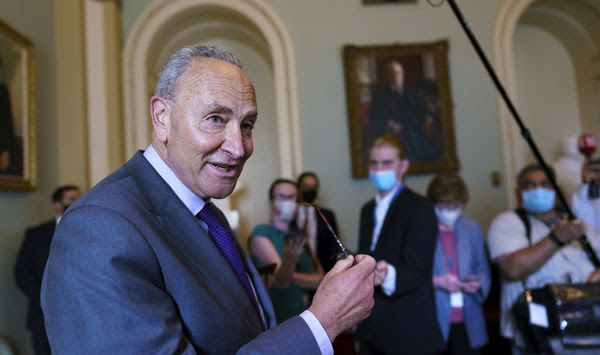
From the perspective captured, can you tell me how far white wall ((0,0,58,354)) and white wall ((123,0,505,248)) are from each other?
1738 mm

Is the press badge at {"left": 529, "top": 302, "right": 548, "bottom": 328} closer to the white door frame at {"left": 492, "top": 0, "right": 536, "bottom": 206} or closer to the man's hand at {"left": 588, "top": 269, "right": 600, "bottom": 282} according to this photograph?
the man's hand at {"left": 588, "top": 269, "right": 600, "bottom": 282}

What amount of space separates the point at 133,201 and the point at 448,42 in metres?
6.31

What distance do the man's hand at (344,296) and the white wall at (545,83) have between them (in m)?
7.74

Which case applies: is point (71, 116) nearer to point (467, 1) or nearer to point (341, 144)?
point (341, 144)

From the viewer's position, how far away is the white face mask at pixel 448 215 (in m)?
3.43

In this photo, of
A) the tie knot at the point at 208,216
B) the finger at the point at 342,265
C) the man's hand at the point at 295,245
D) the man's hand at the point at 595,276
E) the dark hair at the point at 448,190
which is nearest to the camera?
the finger at the point at 342,265

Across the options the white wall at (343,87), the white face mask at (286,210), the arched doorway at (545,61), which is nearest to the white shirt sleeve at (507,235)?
the white face mask at (286,210)

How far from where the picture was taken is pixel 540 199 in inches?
125

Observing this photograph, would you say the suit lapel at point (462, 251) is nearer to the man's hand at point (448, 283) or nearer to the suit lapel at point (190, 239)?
the man's hand at point (448, 283)

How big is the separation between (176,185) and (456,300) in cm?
231

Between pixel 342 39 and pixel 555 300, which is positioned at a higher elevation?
pixel 342 39

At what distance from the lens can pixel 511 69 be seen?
684 cm

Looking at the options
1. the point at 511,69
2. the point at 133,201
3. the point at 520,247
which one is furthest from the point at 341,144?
the point at 133,201

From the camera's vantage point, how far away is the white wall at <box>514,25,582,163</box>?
825 centimetres
